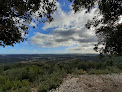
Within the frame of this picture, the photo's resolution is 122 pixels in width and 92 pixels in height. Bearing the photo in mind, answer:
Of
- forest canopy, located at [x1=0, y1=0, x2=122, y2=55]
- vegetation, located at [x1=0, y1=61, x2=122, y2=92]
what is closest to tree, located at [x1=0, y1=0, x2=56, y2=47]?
forest canopy, located at [x1=0, y1=0, x2=122, y2=55]

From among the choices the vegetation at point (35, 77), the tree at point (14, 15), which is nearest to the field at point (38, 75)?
the vegetation at point (35, 77)

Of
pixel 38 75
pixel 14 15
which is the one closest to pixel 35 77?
pixel 38 75

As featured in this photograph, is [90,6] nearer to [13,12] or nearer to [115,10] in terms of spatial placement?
[115,10]

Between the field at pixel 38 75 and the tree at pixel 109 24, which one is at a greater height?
the tree at pixel 109 24

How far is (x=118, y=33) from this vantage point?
5.06 meters

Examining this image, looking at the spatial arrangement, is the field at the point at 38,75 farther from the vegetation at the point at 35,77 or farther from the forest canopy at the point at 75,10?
the forest canopy at the point at 75,10

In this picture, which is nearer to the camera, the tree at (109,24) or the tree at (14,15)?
the tree at (14,15)

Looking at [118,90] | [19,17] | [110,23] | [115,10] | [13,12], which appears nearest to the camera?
[13,12]

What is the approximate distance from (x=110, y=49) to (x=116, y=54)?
1.58ft

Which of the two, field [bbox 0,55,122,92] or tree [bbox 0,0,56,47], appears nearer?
tree [bbox 0,0,56,47]

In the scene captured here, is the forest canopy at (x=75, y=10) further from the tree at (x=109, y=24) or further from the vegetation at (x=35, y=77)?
the vegetation at (x=35, y=77)

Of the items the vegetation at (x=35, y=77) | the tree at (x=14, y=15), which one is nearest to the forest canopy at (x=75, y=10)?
the tree at (x=14, y=15)

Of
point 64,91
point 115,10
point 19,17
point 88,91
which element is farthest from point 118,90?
point 19,17

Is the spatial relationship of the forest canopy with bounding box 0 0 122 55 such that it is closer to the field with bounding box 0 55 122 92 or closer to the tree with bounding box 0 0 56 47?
the tree with bounding box 0 0 56 47
